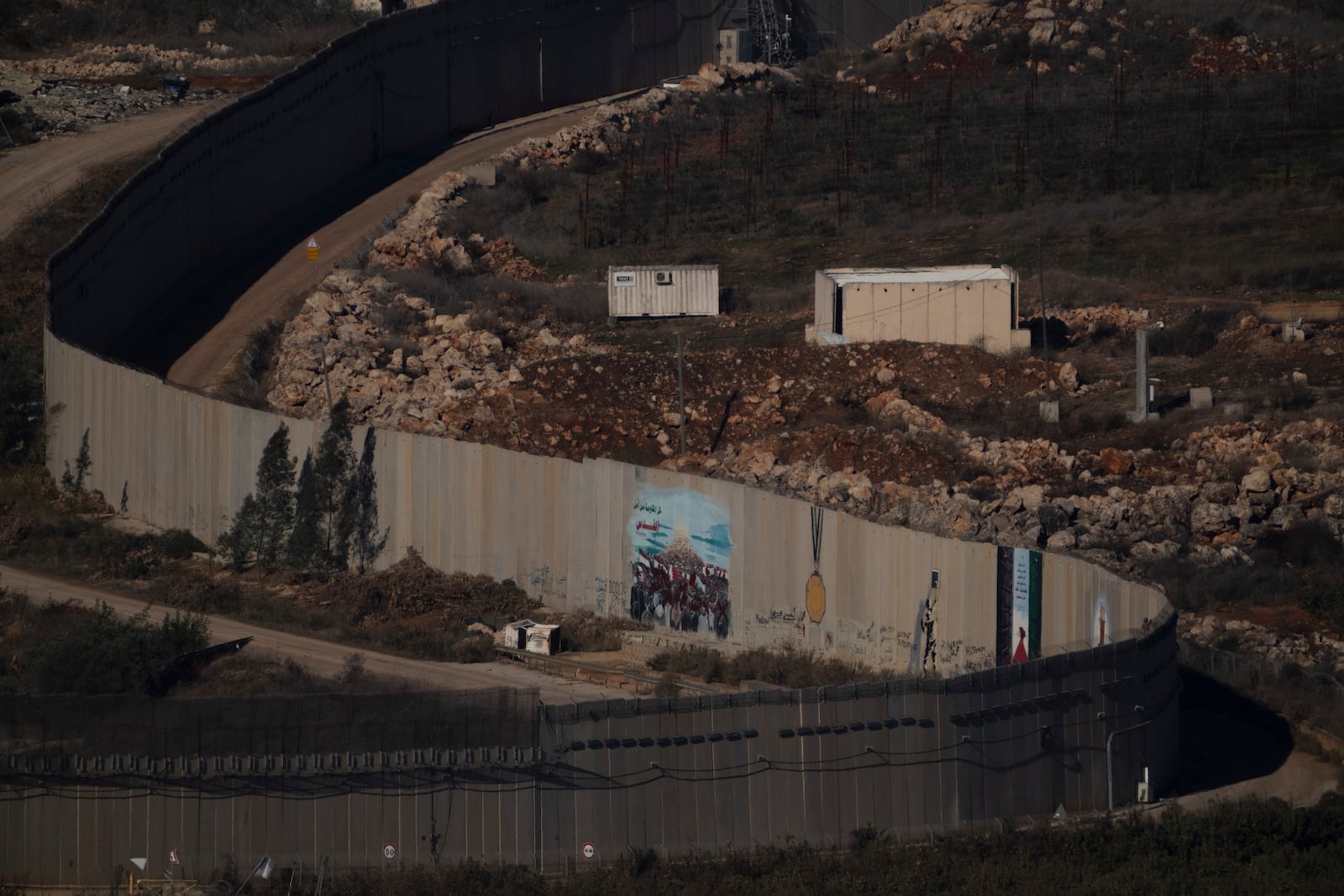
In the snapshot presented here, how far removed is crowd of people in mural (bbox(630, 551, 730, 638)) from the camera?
31.3 meters

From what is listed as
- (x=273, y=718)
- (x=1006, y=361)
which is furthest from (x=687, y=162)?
(x=273, y=718)

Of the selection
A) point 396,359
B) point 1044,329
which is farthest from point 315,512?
point 1044,329

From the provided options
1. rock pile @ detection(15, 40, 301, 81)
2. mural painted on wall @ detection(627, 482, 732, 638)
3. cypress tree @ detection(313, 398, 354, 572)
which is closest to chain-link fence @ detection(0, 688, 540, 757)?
mural painted on wall @ detection(627, 482, 732, 638)

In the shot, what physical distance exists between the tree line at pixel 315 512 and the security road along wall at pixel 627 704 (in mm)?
385

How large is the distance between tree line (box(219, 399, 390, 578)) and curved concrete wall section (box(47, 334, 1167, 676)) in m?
0.30

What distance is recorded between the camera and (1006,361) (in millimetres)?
45219

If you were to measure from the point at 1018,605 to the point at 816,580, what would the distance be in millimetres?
4031

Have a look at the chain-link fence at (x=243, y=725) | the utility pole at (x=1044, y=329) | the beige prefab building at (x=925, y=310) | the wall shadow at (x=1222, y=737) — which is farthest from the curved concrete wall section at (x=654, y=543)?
the beige prefab building at (x=925, y=310)

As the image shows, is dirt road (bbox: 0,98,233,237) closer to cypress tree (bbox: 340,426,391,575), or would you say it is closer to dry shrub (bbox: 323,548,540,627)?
cypress tree (bbox: 340,426,391,575)

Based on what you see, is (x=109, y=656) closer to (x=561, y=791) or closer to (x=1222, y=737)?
(x=561, y=791)

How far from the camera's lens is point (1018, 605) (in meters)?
26.4

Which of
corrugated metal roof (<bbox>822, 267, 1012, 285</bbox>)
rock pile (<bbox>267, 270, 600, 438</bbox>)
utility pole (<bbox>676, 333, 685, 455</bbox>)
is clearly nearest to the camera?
utility pole (<bbox>676, 333, 685, 455</bbox>)

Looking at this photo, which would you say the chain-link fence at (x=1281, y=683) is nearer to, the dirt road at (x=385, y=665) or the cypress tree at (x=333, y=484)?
the dirt road at (x=385, y=665)

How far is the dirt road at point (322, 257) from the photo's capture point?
46.4m
